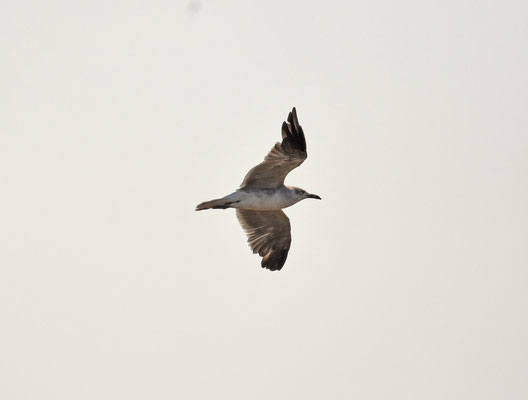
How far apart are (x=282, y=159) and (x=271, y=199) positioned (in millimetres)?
1297

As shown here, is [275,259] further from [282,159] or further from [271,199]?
[282,159]

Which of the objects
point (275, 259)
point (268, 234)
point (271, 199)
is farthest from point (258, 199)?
point (275, 259)

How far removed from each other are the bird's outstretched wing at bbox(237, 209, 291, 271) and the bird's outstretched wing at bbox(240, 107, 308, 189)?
1.71 metres

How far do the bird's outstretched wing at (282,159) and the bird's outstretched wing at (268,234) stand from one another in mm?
1714

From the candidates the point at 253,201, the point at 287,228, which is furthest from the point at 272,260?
the point at 253,201

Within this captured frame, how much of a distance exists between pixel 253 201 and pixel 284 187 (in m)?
0.95

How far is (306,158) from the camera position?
28.3 m

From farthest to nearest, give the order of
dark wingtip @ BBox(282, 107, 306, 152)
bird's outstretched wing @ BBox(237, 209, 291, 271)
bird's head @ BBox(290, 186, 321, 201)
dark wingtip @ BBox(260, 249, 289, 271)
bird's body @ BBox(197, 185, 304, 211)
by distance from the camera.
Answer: dark wingtip @ BBox(260, 249, 289, 271)
bird's outstretched wing @ BBox(237, 209, 291, 271)
bird's head @ BBox(290, 186, 321, 201)
bird's body @ BBox(197, 185, 304, 211)
dark wingtip @ BBox(282, 107, 306, 152)

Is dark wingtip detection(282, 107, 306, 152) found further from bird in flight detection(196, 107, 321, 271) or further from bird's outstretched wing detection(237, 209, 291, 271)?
bird's outstretched wing detection(237, 209, 291, 271)

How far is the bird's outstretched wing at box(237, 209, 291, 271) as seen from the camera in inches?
1222

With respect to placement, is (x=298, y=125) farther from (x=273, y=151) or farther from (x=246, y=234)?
(x=246, y=234)

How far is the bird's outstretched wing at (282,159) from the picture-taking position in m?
28.0

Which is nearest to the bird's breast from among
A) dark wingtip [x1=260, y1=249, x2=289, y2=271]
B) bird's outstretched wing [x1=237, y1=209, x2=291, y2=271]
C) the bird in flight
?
the bird in flight

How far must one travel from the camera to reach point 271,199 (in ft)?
96.2
